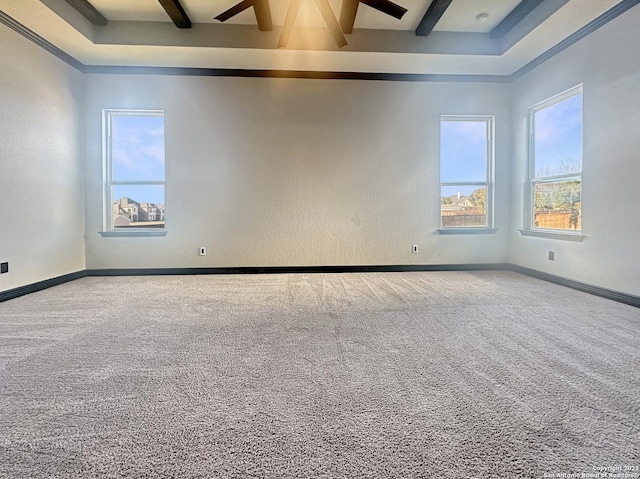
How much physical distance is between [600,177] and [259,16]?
3921 mm

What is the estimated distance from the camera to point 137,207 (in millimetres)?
4715

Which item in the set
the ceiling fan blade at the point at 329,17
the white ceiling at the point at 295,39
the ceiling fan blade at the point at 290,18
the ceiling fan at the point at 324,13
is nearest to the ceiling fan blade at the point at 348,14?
the ceiling fan at the point at 324,13

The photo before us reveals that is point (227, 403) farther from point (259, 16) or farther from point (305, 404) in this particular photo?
point (259, 16)

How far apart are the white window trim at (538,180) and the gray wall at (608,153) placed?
0.27 feet

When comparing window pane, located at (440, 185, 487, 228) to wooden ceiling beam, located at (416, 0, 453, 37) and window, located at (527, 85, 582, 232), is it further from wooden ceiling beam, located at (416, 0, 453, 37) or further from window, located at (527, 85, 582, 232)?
wooden ceiling beam, located at (416, 0, 453, 37)

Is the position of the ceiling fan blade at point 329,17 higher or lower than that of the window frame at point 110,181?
higher

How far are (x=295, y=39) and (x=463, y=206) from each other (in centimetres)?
323

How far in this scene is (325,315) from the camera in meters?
2.81

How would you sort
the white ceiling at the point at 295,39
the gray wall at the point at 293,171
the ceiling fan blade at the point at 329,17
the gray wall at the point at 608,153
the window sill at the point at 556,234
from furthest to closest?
the gray wall at the point at 293,171 → the window sill at the point at 556,234 → the white ceiling at the point at 295,39 → the gray wall at the point at 608,153 → the ceiling fan blade at the point at 329,17

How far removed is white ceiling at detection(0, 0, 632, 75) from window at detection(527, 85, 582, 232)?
0.75 meters

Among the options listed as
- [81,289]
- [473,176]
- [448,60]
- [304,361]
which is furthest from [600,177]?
[81,289]

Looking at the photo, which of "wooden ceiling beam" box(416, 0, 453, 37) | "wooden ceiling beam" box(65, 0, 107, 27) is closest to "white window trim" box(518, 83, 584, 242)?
"wooden ceiling beam" box(416, 0, 453, 37)

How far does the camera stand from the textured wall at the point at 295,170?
4.60 metres

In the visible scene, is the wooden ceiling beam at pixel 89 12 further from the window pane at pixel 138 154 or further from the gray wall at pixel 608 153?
the gray wall at pixel 608 153
